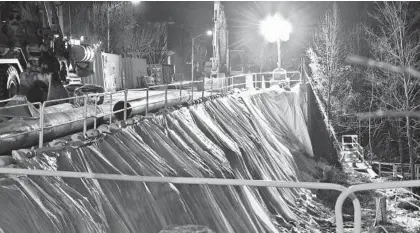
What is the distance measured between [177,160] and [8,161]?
14.5 ft

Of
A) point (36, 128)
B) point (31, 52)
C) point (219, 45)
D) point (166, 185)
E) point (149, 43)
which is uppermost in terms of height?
point (149, 43)

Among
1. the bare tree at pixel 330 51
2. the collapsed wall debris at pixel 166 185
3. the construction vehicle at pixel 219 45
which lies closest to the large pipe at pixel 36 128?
the collapsed wall debris at pixel 166 185

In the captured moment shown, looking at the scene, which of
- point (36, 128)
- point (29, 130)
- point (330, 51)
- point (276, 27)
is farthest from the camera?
point (330, 51)

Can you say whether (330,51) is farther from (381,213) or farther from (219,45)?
(381,213)

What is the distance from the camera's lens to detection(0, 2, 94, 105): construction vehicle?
1419 cm

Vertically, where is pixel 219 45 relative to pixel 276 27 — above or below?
below

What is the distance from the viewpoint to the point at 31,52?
14.9m

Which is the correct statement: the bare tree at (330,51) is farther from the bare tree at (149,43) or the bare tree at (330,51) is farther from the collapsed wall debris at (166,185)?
the collapsed wall debris at (166,185)

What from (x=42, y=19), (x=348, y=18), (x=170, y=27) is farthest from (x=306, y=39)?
(x=42, y=19)

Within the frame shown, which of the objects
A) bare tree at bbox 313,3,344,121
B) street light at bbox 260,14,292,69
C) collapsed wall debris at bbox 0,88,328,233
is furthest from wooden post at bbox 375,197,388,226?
bare tree at bbox 313,3,344,121

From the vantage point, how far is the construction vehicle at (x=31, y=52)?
1419 cm

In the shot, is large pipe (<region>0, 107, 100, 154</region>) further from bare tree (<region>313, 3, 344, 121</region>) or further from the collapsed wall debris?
bare tree (<region>313, 3, 344, 121</region>)

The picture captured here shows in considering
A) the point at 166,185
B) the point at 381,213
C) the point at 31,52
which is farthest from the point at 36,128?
the point at 381,213

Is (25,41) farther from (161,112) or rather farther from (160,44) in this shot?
(160,44)
